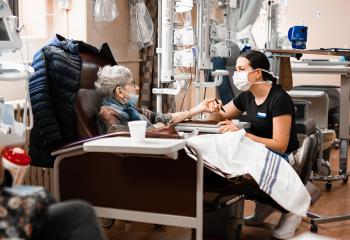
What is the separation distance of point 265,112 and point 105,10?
65.7 inches

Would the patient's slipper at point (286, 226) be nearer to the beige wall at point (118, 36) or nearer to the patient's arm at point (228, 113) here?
the patient's arm at point (228, 113)

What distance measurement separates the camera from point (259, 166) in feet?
8.60

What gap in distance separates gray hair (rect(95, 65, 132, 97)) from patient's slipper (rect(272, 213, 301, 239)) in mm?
1222

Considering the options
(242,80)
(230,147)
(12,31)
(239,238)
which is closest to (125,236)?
(239,238)

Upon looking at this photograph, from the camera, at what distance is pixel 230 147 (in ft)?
8.79

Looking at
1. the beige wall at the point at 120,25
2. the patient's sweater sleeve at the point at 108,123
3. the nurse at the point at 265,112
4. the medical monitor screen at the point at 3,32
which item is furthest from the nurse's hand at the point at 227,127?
the beige wall at the point at 120,25

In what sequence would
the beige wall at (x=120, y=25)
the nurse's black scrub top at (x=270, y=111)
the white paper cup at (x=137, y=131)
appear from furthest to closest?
the beige wall at (x=120, y=25) → the nurse's black scrub top at (x=270, y=111) → the white paper cup at (x=137, y=131)

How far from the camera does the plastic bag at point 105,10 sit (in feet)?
13.3

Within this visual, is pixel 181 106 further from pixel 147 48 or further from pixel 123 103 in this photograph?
pixel 123 103

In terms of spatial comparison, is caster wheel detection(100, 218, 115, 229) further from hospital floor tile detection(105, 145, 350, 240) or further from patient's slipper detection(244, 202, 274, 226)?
patient's slipper detection(244, 202, 274, 226)

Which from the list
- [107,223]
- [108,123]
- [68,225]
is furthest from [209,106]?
[68,225]


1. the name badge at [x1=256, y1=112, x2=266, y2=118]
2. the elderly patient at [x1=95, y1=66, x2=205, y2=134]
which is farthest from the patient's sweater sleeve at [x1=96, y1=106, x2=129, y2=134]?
the name badge at [x1=256, y1=112, x2=266, y2=118]

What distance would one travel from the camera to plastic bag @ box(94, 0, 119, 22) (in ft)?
13.3

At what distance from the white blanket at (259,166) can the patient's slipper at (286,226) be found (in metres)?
0.47
